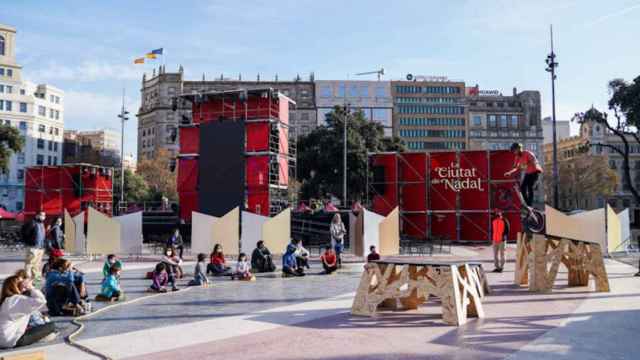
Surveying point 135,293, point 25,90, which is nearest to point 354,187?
point 135,293

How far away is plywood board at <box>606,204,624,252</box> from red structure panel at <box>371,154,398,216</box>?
38.6 ft

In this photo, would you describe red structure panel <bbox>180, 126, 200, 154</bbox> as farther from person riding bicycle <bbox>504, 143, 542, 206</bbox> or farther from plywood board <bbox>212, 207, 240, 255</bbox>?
person riding bicycle <bbox>504, 143, 542, 206</bbox>

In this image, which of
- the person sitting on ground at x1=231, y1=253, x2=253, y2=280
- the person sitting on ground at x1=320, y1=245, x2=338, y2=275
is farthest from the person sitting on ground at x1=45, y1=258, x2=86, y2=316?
the person sitting on ground at x1=320, y1=245, x2=338, y2=275

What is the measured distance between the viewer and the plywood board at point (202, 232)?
21.0m

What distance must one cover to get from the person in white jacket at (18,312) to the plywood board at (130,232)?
1401 cm

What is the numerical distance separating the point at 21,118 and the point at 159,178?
3193cm

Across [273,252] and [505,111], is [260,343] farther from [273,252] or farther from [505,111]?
[505,111]

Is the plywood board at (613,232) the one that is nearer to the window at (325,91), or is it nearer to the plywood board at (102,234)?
the plywood board at (102,234)

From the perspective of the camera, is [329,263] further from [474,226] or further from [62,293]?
[474,226]

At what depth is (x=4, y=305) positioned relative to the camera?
25.8ft

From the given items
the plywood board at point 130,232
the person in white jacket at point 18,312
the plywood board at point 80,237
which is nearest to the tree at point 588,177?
the plywood board at point 130,232

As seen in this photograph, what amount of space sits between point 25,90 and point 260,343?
92.1 metres

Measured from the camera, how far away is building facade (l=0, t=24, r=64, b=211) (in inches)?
3258

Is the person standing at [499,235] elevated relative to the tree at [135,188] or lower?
lower
